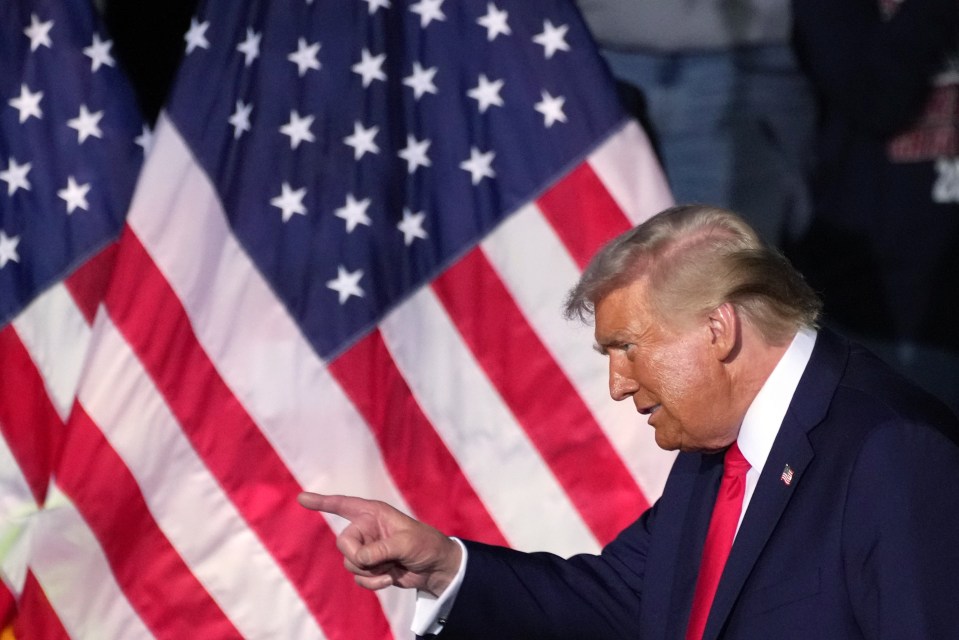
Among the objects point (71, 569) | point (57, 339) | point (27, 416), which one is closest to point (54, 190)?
point (57, 339)

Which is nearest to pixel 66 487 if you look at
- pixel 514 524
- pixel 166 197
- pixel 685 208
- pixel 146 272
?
pixel 146 272

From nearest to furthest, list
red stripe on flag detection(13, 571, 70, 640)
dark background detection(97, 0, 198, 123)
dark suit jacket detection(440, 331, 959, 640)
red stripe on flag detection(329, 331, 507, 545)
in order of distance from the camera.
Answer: dark suit jacket detection(440, 331, 959, 640) < red stripe on flag detection(13, 571, 70, 640) < red stripe on flag detection(329, 331, 507, 545) < dark background detection(97, 0, 198, 123)

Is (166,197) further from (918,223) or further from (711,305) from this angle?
(918,223)

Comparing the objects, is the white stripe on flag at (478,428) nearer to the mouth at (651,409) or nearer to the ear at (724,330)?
the mouth at (651,409)

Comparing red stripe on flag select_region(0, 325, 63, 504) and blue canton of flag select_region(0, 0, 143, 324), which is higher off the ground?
blue canton of flag select_region(0, 0, 143, 324)

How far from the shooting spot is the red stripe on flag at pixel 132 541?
8.45 ft

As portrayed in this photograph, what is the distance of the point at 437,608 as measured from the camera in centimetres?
189

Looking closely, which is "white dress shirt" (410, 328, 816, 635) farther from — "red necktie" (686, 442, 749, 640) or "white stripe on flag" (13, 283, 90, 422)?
"white stripe on flag" (13, 283, 90, 422)

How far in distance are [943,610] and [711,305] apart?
1.54 feet

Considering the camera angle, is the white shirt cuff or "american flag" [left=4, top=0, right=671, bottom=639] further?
"american flag" [left=4, top=0, right=671, bottom=639]

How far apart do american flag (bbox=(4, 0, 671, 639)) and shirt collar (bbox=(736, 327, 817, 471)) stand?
907 mm

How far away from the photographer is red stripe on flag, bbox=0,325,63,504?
2709 millimetres

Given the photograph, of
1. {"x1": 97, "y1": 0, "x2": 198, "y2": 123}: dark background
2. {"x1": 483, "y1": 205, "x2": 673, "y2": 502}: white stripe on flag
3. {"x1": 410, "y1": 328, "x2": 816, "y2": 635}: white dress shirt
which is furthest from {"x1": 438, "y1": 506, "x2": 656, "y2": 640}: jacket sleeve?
{"x1": 97, "y1": 0, "x2": 198, "y2": 123}: dark background

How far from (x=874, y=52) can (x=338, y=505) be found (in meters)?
1.69
